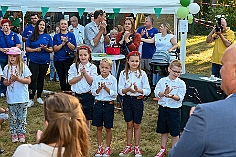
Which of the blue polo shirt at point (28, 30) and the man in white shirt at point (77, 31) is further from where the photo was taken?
the man in white shirt at point (77, 31)

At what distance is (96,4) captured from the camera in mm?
7438

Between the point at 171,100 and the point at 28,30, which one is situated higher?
the point at 28,30

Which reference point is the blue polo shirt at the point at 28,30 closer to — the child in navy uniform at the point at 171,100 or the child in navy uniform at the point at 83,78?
the child in navy uniform at the point at 83,78

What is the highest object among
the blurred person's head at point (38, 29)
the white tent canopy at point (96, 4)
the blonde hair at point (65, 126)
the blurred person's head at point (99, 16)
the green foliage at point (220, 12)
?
the green foliage at point (220, 12)

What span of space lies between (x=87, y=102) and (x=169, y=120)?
1.19 metres

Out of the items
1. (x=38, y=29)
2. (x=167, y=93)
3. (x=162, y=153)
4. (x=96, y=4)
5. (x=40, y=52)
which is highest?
(x=96, y=4)

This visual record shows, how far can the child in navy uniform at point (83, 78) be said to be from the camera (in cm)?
550

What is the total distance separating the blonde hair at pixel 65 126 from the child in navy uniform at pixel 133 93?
9.96ft

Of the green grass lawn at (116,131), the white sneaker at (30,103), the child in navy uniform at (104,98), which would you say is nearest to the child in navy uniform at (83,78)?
the child in navy uniform at (104,98)

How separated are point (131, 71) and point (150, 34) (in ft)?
11.8

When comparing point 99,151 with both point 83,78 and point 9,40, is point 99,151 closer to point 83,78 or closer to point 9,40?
point 83,78

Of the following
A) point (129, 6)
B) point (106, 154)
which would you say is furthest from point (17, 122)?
point (129, 6)

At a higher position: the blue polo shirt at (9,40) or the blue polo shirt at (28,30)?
the blue polo shirt at (28,30)

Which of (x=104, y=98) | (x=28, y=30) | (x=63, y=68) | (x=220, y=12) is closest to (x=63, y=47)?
(x=63, y=68)
